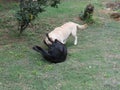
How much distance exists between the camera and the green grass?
577 cm

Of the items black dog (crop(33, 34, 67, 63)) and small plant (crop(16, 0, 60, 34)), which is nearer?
black dog (crop(33, 34, 67, 63))

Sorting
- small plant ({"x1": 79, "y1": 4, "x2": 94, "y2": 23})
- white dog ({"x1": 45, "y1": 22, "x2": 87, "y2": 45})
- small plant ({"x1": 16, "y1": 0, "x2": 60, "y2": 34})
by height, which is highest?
small plant ({"x1": 16, "y1": 0, "x2": 60, "y2": 34})

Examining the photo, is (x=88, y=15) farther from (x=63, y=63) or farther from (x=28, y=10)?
(x=63, y=63)

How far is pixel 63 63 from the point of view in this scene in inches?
264

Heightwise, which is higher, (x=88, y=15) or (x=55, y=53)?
(x=55, y=53)

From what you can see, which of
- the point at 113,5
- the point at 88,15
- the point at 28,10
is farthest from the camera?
the point at 113,5

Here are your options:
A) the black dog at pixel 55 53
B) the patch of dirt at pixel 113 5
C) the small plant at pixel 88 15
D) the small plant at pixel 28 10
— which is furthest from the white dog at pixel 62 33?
the patch of dirt at pixel 113 5

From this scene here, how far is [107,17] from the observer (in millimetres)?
11156

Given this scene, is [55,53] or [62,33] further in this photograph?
[62,33]

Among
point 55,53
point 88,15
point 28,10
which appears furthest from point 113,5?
point 55,53

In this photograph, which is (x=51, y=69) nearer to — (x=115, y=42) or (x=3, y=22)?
(x=115, y=42)

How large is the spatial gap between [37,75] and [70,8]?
20.7ft

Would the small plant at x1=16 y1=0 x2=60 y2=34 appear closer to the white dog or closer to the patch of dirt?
the white dog

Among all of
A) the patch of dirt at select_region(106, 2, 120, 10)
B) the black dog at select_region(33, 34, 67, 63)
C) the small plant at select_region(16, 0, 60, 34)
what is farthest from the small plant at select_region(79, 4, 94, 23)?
the black dog at select_region(33, 34, 67, 63)
